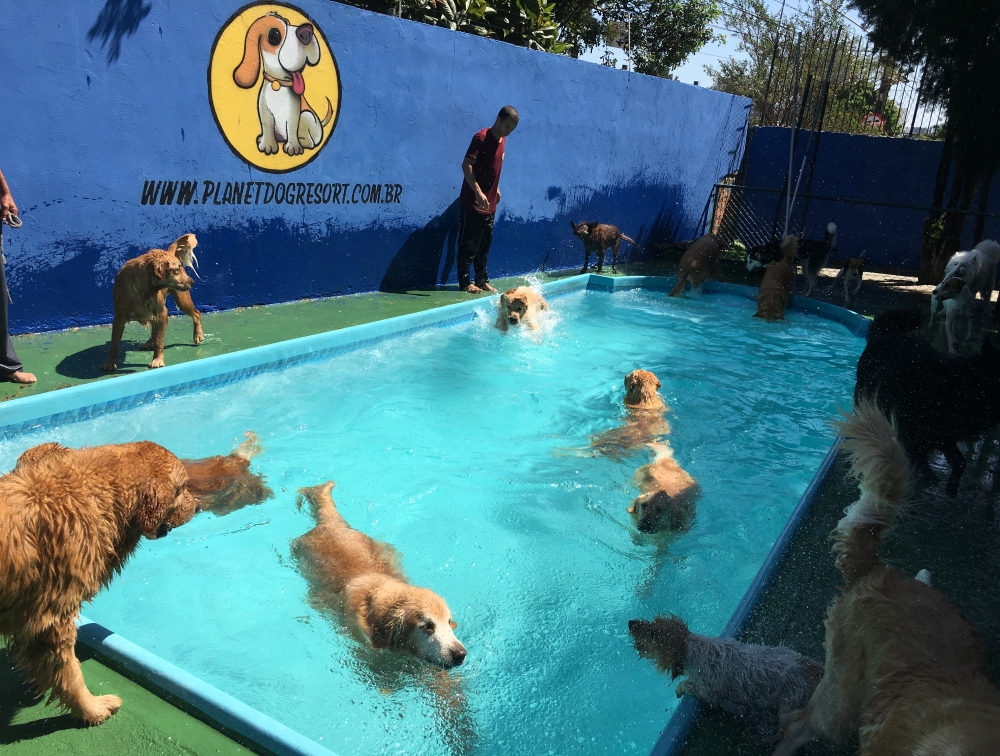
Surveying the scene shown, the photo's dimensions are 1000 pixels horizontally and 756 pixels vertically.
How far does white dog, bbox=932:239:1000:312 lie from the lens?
9.84 m

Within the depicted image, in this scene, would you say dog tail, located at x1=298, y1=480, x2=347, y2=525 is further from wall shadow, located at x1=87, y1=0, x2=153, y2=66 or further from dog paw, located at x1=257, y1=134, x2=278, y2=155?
dog paw, located at x1=257, y1=134, x2=278, y2=155

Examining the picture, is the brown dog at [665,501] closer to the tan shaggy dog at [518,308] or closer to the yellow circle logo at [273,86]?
the tan shaggy dog at [518,308]

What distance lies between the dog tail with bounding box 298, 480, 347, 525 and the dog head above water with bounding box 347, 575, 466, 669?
38.6 inches

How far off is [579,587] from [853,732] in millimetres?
2136

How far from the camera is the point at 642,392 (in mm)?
6996

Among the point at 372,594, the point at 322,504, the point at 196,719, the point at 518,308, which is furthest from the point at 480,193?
the point at 196,719

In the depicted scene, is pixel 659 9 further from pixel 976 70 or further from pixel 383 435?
pixel 383 435

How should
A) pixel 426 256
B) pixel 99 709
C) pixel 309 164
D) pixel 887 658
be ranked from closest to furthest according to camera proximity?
pixel 887 658 < pixel 99 709 < pixel 309 164 < pixel 426 256

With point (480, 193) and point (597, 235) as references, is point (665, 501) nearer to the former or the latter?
point (480, 193)

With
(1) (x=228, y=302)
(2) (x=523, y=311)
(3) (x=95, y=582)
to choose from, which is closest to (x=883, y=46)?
(2) (x=523, y=311)

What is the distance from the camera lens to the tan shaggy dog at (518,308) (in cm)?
946

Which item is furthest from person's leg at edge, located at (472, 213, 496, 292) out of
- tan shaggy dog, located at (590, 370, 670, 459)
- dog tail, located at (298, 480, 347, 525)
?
dog tail, located at (298, 480, 347, 525)

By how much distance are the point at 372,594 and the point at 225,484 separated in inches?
61.8

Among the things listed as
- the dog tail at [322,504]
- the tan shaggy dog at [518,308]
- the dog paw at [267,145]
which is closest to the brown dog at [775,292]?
the tan shaggy dog at [518,308]
